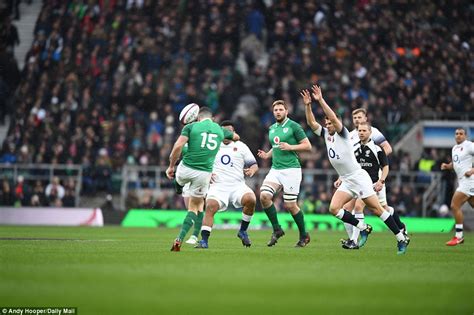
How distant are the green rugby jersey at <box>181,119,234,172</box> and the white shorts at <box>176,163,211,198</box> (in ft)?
0.24

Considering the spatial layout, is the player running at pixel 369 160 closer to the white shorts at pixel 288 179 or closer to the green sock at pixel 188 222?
the white shorts at pixel 288 179

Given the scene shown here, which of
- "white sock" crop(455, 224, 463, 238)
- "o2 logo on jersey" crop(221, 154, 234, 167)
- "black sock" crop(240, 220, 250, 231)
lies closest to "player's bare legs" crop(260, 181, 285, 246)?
"black sock" crop(240, 220, 250, 231)

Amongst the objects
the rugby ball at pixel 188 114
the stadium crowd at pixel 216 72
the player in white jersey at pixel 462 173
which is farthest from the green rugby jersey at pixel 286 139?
the stadium crowd at pixel 216 72

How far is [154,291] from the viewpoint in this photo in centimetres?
961

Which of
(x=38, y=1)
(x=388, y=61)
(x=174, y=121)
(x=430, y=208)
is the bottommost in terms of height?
(x=430, y=208)

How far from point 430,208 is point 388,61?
685 centimetres

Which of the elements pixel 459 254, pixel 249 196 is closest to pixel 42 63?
pixel 249 196

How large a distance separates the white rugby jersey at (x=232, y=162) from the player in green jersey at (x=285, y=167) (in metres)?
0.56

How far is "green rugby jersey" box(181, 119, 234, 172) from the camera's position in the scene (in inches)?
647

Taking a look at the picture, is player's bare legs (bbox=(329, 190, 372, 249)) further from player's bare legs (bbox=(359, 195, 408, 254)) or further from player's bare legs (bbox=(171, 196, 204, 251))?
player's bare legs (bbox=(171, 196, 204, 251))

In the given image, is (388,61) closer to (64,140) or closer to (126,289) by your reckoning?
(64,140)

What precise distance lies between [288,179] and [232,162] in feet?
4.02

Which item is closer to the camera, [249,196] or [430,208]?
[249,196]

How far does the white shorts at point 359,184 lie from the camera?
17.0m
